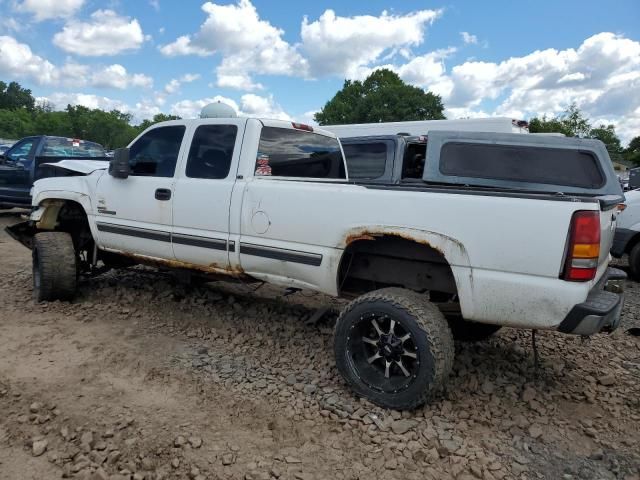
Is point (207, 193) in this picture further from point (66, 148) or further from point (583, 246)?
point (66, 148)

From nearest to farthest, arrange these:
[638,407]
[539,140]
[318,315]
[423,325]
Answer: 1. [423,325]
2. [638,407]
3. [318,315]
4. [539,140]

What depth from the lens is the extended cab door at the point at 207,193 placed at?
3.73 m

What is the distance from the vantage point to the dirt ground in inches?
96.0

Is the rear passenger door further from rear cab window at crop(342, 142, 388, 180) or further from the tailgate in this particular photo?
rear cab window at crop(342, 142, 388, 180)

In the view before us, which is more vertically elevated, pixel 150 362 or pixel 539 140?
pixel 539 140

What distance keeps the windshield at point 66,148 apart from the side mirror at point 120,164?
19.5 ft

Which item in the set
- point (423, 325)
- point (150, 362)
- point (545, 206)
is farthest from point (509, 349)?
point (150, 362)

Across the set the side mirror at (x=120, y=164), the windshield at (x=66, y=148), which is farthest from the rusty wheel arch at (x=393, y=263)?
the windshield at (x=66, y=148)

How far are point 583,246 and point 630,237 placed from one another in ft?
16.6

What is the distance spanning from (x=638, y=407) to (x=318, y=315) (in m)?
2.32

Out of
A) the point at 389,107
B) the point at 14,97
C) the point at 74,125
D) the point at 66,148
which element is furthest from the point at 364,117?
the point at 14,97

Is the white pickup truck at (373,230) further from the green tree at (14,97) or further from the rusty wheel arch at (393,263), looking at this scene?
the green tree at (14,97)

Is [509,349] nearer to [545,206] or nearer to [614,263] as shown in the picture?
[545,206]

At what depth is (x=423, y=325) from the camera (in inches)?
111
